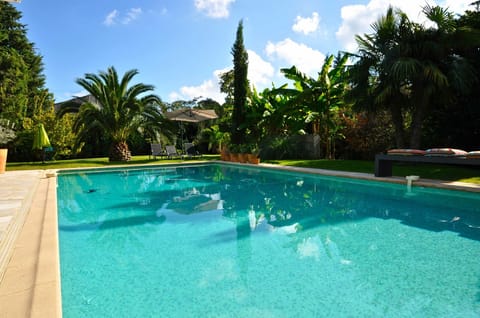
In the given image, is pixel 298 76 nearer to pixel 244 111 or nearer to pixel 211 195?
pixel 244 111

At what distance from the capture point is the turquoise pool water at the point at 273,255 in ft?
8.93

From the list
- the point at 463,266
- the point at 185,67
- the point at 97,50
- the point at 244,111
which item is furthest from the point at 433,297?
the point at 185,67

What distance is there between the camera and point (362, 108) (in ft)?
41.3

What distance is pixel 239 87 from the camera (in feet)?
58.8

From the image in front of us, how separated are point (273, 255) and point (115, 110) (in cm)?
1442

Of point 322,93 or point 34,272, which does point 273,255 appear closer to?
point 34,272

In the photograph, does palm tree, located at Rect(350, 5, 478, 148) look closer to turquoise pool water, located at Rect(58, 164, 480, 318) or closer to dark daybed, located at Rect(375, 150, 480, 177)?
dark daybed, located at Rect(375, 150, 480, 177)

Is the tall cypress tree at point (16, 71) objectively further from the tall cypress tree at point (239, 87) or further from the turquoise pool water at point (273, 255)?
the turquoise pool water at point (273, 255)

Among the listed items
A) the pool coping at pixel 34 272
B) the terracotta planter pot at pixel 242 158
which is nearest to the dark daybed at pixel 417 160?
the terracotta planter pot at pixel 242 158

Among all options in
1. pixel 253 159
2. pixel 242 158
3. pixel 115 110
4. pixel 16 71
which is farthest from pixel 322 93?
pixel 16 71

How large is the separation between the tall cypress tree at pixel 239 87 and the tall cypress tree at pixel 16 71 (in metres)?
13.4

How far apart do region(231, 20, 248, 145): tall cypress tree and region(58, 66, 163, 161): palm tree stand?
4357 mm

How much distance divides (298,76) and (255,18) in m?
3.67

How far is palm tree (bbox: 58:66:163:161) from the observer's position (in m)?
15.7
